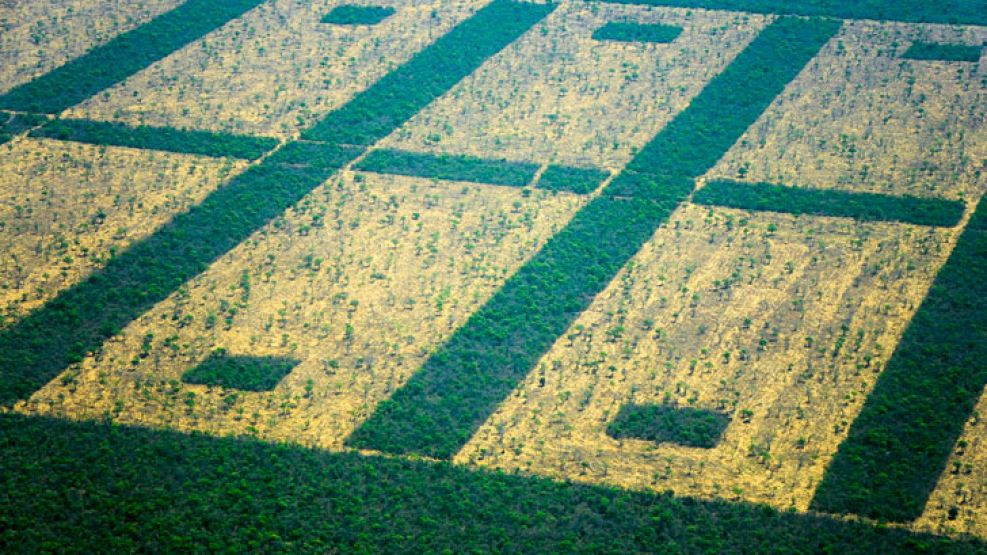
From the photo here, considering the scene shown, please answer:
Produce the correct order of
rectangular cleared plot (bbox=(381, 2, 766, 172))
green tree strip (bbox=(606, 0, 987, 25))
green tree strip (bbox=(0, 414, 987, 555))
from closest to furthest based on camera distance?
green tree strip (bbox=(0, 414, 987, 555))
rectangular cleared plot (bbox=(381, 2, 766, 172))
green tree strip (bbox=(606, 0, 987, 25))

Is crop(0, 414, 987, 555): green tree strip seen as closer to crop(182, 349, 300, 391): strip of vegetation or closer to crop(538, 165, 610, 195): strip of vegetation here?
crop(182, 349, 300, 391): strip of vegetation

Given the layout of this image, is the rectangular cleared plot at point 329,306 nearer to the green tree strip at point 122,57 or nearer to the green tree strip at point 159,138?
the green tree strip at point 159,138

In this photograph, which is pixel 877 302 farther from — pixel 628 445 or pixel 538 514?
pixel 538 514

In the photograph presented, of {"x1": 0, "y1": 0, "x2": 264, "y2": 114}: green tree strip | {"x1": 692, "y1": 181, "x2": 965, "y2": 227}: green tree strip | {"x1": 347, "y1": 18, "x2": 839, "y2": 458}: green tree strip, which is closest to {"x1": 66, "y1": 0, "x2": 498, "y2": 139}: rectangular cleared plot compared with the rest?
{"x1": 0, "y1": 0, "x2": 264, "y2": 114}: green tree strip

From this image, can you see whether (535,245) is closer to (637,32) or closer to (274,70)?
(274,70)

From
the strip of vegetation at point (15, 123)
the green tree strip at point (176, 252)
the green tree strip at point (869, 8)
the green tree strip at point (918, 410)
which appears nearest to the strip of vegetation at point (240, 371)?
the green tree strip at point (176, 252)

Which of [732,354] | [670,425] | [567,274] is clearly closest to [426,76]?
[567,274]

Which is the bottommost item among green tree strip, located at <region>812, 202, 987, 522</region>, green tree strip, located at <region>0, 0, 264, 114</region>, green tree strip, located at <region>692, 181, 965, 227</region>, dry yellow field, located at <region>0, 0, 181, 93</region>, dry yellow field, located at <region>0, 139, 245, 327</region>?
green tree strip, located at <region>812, 202, 987, 522</region>
